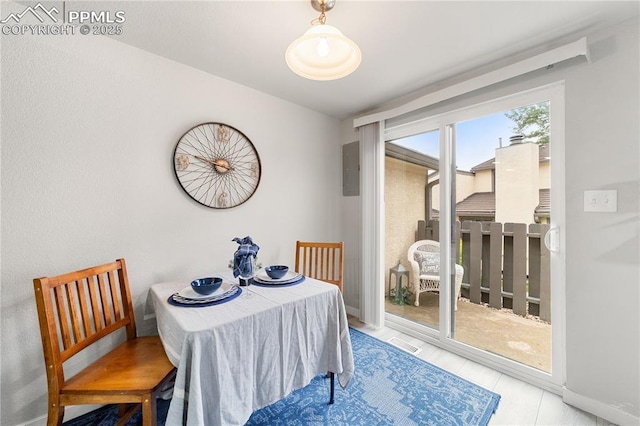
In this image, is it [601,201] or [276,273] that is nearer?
[601,201]

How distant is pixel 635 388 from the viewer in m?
1.47

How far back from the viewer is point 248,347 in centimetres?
123

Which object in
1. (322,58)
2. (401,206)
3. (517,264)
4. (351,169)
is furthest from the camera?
(351,169)

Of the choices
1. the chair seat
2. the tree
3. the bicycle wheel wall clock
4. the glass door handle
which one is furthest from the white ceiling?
the chair seat

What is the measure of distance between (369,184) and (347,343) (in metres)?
1.69

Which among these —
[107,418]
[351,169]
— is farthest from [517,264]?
[107,418]

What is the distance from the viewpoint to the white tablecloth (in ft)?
3.53

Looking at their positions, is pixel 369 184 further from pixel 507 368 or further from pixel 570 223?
pixel 507 368

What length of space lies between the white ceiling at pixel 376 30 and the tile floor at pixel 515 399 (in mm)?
2444

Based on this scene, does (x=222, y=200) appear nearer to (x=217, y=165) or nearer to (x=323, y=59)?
(x=217, y=165)

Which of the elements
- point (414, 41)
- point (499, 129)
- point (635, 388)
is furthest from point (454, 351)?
point (414, 41)

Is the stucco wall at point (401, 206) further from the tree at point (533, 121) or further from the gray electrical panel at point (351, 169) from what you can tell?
the tree at point (533, 121)

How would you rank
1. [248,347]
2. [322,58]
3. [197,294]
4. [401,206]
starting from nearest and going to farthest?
[248,347] → [322,58] → [197,294] → [401,206]

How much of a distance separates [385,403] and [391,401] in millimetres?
48
